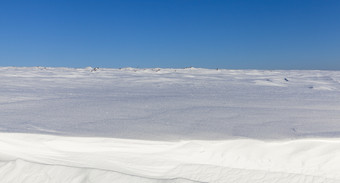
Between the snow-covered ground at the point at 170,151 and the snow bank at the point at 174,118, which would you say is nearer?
the snow-covered ground at the point at 170,151

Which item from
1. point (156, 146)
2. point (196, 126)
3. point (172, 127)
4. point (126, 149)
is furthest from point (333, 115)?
point (126, 149)

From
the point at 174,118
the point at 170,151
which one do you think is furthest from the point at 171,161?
the point at 174,118

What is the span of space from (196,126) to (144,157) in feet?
1.30

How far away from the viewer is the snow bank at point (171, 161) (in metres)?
1.21

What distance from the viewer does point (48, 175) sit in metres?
1.22

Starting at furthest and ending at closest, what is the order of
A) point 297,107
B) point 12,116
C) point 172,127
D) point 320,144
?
point 297,107, point 12,116, point 172,127, point 320,144

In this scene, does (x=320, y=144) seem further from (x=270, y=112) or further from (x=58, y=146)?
(x=58, y=146)

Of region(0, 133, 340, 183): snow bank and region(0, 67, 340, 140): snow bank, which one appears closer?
region(0, 133, 340, 183): snow bank

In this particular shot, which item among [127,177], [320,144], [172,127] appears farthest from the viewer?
[172,127]

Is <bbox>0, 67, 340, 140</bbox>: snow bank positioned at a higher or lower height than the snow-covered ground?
higher

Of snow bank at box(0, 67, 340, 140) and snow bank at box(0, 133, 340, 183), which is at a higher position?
snow bank at box(0, 67, 340, 140)

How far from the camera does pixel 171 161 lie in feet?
4.22

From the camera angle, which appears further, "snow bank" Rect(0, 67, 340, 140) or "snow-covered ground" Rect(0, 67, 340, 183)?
"snow bank" Rect(0, 67, 340, 140)

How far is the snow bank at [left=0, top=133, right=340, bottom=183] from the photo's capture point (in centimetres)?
121
